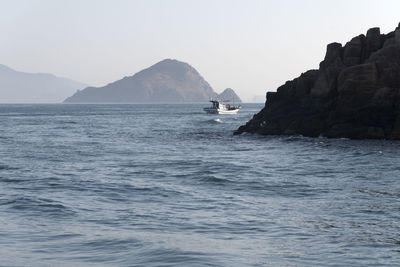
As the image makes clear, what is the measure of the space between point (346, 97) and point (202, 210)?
38.0 meters

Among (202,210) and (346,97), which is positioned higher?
(346,97)

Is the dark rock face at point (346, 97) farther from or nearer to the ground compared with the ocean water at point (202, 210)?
farther from the ground

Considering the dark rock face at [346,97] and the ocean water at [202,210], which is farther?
the dark rock face at [346,97]

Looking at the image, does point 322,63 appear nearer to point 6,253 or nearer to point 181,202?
point 181,202

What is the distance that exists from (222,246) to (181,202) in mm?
7215

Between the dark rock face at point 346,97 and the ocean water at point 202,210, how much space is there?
12.2 metres

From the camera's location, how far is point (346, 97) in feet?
184

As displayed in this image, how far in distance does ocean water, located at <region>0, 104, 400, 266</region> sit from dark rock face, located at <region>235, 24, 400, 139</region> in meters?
12.2

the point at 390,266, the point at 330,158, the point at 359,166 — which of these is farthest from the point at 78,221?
the point at 330,158

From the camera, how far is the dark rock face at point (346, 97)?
175 ft

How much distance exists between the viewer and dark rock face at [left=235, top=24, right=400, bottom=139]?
53281mm

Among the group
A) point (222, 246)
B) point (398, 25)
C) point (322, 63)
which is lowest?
point (222, 246)

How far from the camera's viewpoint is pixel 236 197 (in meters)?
24.5

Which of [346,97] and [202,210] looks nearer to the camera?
[202,210]
